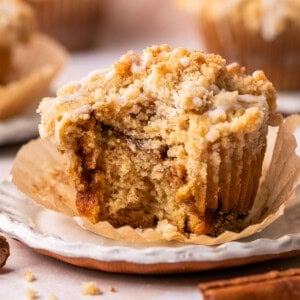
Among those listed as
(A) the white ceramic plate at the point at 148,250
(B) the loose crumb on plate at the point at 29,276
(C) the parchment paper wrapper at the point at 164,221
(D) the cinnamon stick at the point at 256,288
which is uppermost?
(C) the parchment paper wrapper at the point at 164,221

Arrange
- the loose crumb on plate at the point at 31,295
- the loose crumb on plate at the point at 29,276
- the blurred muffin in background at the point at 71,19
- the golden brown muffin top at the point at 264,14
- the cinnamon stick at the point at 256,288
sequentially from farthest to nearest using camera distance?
the blurred muffin in background at the point at 71,19 < the golden brown muffin top at the point at 264,14 < the loose crumb on plate at the point at 29,276 < the loose crumb on plate at the point at 31,295 < the cinnamon stick at the point at 256,288

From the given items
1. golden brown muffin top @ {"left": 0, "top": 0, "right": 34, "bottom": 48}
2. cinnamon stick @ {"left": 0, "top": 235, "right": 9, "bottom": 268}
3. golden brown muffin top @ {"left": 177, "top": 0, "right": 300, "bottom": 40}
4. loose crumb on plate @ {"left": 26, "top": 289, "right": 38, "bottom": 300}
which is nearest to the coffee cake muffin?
cinnamon stick @ {"left": 0, "top": 235, "right": 9, "bottom": 268}

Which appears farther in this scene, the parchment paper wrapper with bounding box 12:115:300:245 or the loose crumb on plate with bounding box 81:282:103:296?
the parchment paper wrapper with bounding box 12:115:300:245

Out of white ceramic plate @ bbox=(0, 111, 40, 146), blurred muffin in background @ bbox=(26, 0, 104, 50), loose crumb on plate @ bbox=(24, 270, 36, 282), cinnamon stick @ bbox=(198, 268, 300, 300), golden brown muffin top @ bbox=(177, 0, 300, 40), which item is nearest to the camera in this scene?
cinnamon stick @ bbox=(198, 268, 300, 300)

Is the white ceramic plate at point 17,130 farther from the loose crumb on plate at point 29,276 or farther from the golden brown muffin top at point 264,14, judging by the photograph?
the loose crumb on plate at point 29,276

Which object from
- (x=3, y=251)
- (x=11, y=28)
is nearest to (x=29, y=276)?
(x=3, y=251)

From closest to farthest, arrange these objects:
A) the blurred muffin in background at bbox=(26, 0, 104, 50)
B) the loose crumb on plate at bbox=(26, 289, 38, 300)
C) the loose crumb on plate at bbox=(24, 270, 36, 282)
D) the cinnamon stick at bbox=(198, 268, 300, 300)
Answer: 1. the cinnamon stick at bbox=(198, 268, 300, 300)
2. the loose crumb on plate at bbox=(26, 289, 38, 300)
3. the loose crumb on plate at bbox=(24, 270, 36, 282)
4. the blurred muffin in background at bbox=(26, 0, 104, 50)

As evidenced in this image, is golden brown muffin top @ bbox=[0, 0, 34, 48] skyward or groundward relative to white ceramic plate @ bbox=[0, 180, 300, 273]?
skyward

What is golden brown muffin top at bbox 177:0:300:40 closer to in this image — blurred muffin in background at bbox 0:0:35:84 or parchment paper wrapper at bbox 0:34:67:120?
parchment paper wrapper at bbox 0:34:67:120

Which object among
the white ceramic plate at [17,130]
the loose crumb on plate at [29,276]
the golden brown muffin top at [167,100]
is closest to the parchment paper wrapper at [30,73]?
the white ceramic plate at [17,130]
